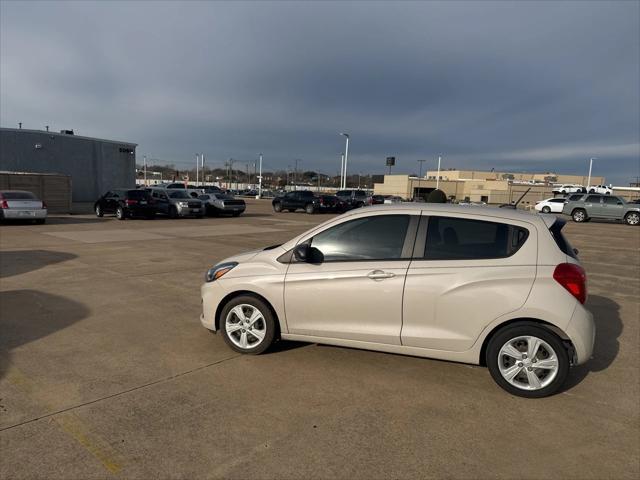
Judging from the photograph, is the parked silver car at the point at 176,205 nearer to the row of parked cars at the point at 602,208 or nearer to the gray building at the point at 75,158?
the gray building at the point at 75,158

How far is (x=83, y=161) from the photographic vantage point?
34.8 metres

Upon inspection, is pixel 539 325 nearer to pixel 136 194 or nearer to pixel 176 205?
pixel 136 194

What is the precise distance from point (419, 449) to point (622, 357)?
3269 millimetres

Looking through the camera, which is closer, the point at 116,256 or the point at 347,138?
the point at 116,256

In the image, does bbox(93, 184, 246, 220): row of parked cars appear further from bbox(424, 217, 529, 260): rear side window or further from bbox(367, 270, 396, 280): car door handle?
bbox(424, 217, 529, 260): rear side window

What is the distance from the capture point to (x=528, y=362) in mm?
3811

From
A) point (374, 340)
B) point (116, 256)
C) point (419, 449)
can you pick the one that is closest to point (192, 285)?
point (116, 256)

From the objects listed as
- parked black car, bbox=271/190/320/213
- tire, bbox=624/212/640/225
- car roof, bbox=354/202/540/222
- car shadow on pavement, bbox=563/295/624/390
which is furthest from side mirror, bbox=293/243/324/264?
tire, bbox=624/212/640/225

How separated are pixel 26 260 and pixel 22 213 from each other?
30.0 feet

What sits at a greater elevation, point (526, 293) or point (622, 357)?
point (526, 293)

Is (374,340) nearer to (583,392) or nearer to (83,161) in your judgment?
(583,392)

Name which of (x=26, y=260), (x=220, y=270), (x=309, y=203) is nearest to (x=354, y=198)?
(x=309, y=203)

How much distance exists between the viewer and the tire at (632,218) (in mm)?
28172

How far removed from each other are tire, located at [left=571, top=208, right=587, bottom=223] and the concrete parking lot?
2707 cm
